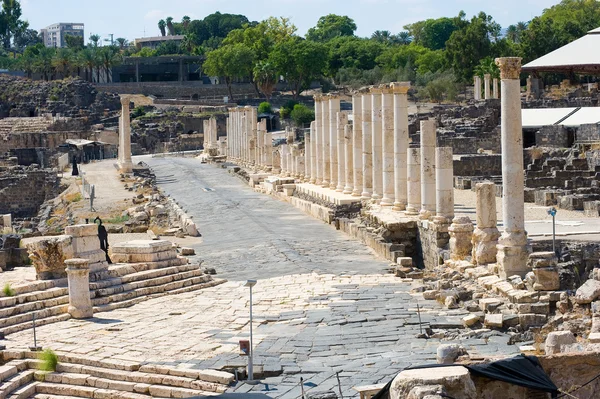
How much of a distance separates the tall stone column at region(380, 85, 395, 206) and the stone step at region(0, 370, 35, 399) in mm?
14551

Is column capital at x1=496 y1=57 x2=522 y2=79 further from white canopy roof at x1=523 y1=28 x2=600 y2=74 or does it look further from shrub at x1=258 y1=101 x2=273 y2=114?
shrub at x1=258 y1=101 x2=273 y2=114

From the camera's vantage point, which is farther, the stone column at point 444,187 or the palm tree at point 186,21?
the palm tree at point 186,21

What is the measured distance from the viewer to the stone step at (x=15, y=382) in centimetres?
1555

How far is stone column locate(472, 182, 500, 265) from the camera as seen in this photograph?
65.9 ft

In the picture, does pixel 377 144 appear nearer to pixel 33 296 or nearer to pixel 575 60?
pixel 33 296

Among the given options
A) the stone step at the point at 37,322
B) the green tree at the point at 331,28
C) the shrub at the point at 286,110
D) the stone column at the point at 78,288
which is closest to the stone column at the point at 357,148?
the stone column at the point at 78,288

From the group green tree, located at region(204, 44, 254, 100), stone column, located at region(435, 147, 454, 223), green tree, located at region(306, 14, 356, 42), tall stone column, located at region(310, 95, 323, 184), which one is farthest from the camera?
green tree, located at region(306, 14, 356, 42)

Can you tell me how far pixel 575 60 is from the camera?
220ft

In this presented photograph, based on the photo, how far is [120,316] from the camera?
19500 mm

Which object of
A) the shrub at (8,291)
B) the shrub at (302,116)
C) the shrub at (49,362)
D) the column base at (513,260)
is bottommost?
the shrub at (49,362)

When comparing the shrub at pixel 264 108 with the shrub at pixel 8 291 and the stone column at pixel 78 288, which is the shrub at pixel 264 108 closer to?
the stone column at pixel 78 288

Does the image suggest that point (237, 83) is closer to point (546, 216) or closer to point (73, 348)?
point (546, 216)

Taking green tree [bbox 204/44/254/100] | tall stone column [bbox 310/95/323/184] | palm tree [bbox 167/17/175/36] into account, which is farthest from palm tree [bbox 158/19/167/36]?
tall stone column [bbox 310/95/323/184]

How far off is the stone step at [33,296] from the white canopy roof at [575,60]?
50279 millimetres
